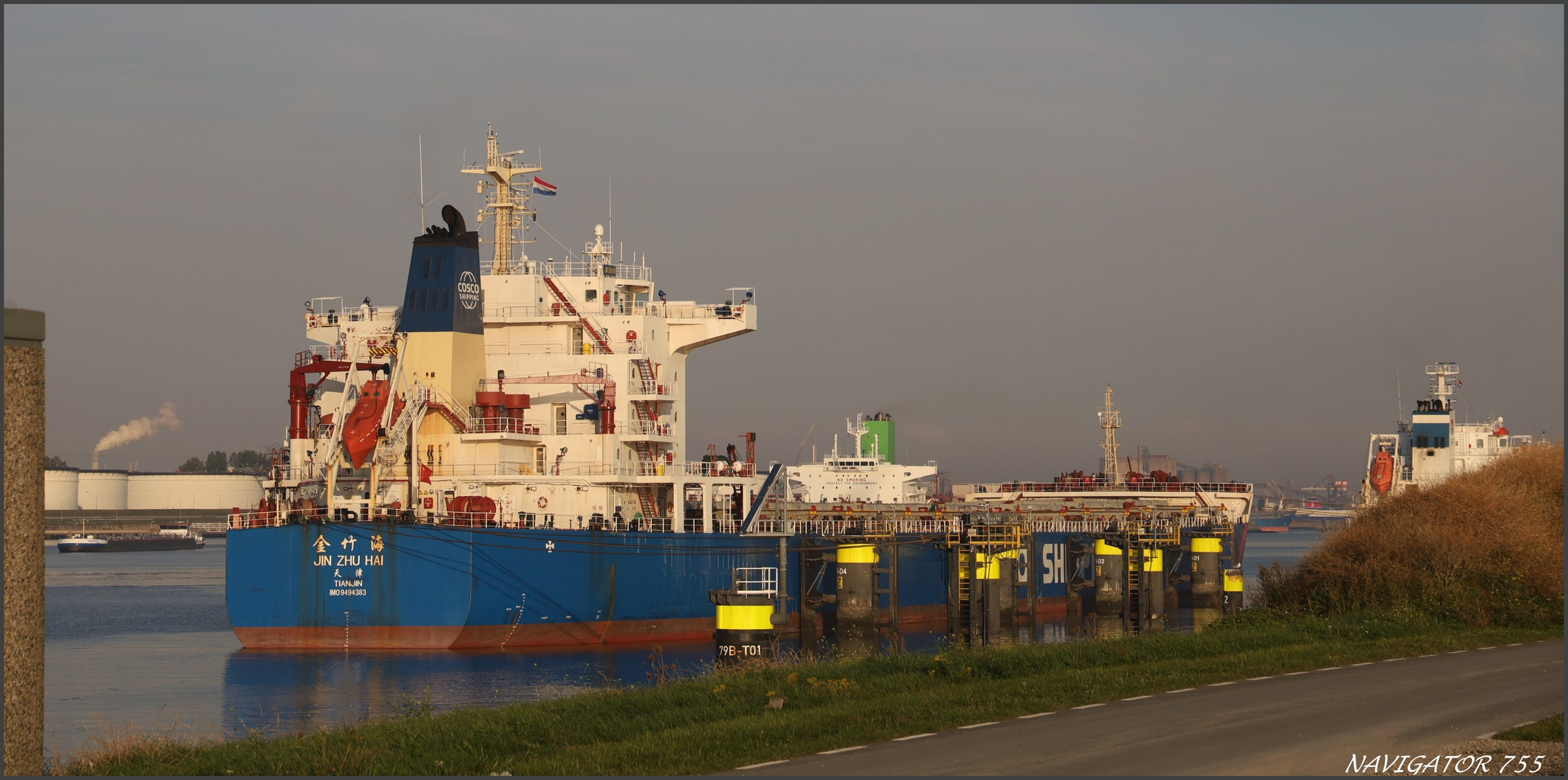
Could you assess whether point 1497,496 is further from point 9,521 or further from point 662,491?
point 9,521

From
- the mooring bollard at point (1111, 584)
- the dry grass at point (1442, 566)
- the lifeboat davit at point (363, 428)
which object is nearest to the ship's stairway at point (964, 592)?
the mooring bollard at point (1111, 584)

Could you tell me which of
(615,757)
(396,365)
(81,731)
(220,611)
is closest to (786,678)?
(615,757)

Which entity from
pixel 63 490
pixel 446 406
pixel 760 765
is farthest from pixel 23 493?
pixel 63 490

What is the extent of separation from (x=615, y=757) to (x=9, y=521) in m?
6.58

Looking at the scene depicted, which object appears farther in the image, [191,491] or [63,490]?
[191,491]

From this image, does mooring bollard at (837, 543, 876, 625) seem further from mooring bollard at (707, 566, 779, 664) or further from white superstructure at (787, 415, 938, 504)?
white superstructure at (787, 415, 938, 504)

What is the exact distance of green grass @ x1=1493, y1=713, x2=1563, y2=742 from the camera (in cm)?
1544

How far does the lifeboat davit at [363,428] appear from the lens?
39062 mm

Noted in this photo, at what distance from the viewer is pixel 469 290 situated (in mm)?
42938

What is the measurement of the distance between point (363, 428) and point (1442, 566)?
25.3 m

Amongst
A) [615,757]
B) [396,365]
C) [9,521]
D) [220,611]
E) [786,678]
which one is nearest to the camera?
[9,521]

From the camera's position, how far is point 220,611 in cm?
5700

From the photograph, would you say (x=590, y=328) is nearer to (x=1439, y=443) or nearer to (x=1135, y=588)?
(x=1135, y=588)

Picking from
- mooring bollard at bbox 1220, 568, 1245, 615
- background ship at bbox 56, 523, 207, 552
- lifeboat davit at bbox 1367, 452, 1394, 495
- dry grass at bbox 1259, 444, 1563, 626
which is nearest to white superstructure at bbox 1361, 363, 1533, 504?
lifeboat davit at bbox 1367, 452, 1394, 495
